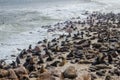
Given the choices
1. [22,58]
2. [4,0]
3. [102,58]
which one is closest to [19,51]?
[22,58]

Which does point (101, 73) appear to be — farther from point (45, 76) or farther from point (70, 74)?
point (45, 76)

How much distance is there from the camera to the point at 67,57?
68.0 ft

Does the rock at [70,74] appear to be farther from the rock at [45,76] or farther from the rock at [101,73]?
the rock at [101,73]

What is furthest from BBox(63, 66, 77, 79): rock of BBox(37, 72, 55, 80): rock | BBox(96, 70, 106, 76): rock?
BBox(96, 70, 106, 76): rock

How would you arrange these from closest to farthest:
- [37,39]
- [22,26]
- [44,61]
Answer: [44,61] < [37,39] < [22,26]

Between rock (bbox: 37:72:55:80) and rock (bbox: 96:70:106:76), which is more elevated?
rock (bbox: 37:72:55:80)

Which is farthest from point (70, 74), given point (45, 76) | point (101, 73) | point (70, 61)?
point (70, 61)

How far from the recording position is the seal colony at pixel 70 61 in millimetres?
16516

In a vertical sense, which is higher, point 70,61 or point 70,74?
point 70,74

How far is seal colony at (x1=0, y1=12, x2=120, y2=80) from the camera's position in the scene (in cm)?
1652

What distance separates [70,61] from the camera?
19891 mm

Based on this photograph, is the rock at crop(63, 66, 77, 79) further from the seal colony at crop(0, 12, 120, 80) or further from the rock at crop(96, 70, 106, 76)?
the rock at crop(96, 70, 106, 76)

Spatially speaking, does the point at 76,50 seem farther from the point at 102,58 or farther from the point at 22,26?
the point at 22,26

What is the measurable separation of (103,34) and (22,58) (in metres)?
8.25
